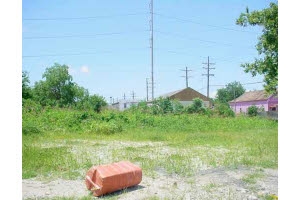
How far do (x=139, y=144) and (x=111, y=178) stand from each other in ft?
10.5

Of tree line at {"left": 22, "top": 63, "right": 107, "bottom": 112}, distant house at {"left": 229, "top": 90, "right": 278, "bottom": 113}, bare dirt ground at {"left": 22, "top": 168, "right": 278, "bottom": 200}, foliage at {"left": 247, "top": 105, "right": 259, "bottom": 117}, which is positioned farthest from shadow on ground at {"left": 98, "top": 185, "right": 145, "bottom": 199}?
foliage at {"left": 247, "top": 105, "right": 259, "bottom": 117}

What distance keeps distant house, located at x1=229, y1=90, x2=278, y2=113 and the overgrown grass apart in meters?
0.35

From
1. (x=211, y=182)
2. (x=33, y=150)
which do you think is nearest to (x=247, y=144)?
(x=211, y=182)

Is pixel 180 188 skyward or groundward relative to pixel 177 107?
groundward

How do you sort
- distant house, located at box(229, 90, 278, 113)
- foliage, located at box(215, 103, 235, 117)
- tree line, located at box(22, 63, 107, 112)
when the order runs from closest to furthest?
1. tree line, located at box(22, 63, 107, 112)
2. distant house, located at box(229, 90, 278, 113)
3. foliage, located at box(215, 103, 235, 117)

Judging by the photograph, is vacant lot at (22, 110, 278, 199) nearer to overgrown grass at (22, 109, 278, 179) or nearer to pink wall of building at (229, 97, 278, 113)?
overgrown grass at (22, 109, 278, 179)

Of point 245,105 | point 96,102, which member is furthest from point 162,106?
point 245,105

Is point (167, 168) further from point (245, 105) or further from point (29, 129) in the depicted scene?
point (245, 105)

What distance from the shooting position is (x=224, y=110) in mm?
9391

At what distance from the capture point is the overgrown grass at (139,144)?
365 cm

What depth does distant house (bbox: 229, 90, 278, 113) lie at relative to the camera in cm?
771

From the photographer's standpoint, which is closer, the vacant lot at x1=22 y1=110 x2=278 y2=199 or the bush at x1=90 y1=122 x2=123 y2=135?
the vacant lot at x1=22 y1=110 x2=278 y2=199
